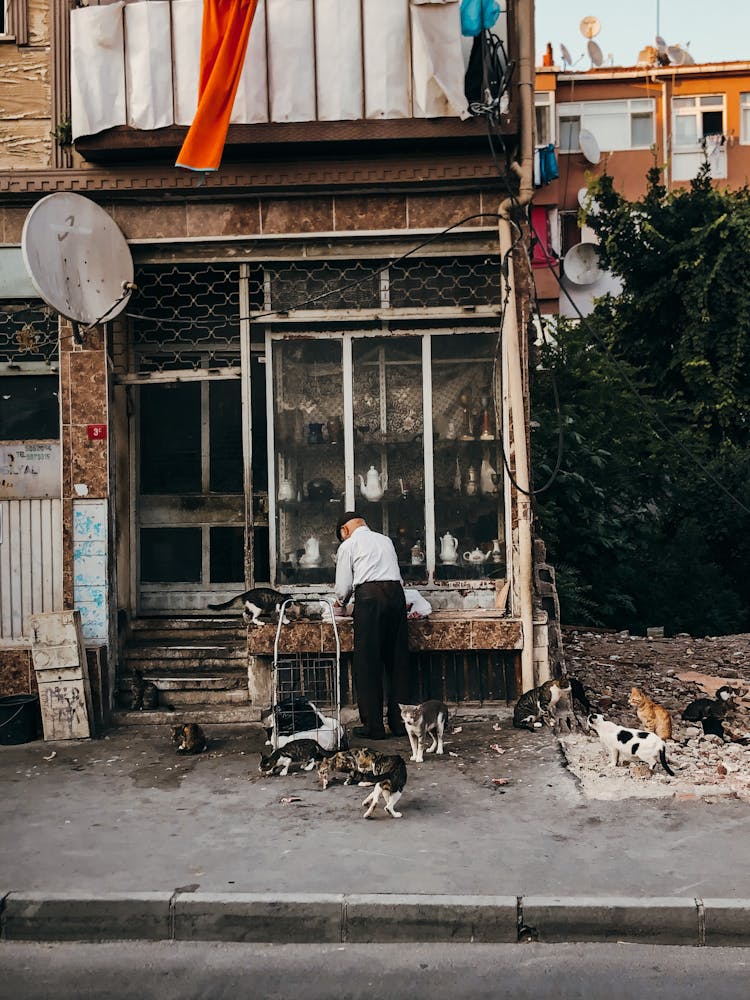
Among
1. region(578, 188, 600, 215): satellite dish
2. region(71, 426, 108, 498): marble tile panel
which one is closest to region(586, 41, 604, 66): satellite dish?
region(578, 188, 600, 215): satellite dish

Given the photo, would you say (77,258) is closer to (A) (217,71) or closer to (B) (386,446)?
(A) (217,71)

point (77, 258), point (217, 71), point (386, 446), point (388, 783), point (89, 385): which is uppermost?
point (217, 71)

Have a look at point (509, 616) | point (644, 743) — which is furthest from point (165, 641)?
point (644, 743)

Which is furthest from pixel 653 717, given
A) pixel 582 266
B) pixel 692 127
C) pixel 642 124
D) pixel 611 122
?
pixel 692 127

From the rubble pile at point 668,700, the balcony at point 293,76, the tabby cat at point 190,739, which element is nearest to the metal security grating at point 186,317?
the balcony at point 293,76

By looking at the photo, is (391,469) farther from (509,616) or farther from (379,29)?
(379,29)

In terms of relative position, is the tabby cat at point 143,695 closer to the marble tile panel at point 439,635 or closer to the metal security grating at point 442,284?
the marble tile panel at point 439,635

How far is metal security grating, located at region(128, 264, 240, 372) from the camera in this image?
10.4 m

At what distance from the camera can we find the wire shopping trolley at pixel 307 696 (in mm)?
8289

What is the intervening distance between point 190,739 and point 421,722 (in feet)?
6.15

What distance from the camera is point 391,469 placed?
1027 cm

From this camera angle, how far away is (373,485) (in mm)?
10258

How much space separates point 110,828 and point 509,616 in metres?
4.22

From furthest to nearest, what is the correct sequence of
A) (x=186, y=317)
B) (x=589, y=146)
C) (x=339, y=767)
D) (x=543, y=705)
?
(x=589, y=146)
(x=186, y=317)
(x=543, y=705)
(x=339, y=767)
